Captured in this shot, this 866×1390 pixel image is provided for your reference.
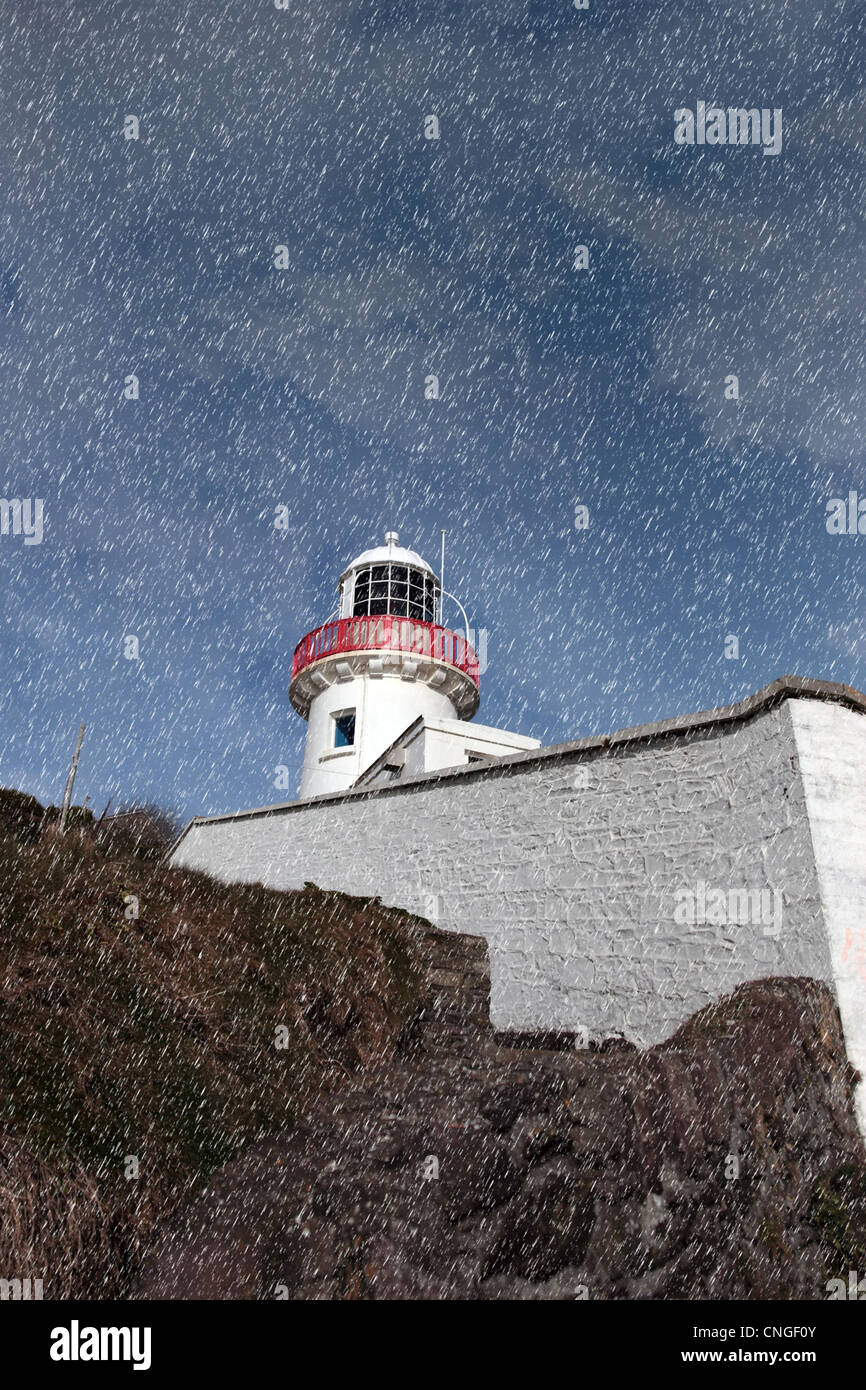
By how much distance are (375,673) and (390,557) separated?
3.58 meters

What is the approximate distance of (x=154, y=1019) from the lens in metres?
6.06

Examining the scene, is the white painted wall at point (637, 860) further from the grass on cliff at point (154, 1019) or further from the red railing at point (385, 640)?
the red railing at point (385, 640)

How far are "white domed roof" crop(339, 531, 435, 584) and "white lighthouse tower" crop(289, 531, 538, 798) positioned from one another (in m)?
0.03

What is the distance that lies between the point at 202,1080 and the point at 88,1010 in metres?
0.97

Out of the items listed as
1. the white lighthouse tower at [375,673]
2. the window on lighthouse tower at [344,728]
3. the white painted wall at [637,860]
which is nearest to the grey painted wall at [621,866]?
the white painted wall at [637,860]

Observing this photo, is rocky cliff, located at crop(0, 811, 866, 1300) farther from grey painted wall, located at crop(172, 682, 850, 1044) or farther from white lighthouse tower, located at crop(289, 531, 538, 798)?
white lighthouse tower, located at crop(289, 531, 538, 798)

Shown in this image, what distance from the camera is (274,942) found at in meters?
7.91

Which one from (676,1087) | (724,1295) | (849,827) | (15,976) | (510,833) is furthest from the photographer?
(510,833)

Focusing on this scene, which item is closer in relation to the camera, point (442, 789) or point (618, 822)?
point (618, 822)

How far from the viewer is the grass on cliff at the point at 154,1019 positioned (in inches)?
183

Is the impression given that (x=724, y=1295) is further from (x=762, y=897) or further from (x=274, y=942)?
(x=274, y=942)

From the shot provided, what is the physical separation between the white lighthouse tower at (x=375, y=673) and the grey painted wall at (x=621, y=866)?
7.39m
